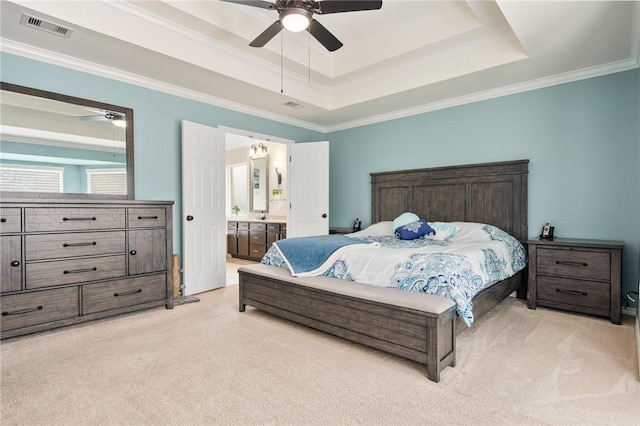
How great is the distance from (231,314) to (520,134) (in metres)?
3.90

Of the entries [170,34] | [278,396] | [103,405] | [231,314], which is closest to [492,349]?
[278,396]

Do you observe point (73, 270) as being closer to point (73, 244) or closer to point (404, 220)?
point (73, 244)

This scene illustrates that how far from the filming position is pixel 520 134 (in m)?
4.05

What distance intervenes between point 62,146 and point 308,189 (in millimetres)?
3244

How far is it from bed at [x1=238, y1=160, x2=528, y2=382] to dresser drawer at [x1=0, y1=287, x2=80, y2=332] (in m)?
1.47

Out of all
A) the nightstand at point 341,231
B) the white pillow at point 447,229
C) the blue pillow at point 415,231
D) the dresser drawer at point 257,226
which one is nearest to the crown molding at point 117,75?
the nightstand at point 341,231

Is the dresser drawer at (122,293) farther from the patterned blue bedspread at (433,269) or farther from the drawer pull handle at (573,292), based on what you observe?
the drawer pull handle at (573,292)

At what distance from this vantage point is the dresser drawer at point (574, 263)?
311 cm

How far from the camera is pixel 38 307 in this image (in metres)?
2.78

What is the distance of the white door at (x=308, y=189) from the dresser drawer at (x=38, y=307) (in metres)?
3.20

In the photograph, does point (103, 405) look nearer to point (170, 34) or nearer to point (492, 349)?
point (492, 349)

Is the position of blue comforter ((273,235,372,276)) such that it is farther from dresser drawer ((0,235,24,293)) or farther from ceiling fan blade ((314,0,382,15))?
dresser drawer ((0,235,24,293))

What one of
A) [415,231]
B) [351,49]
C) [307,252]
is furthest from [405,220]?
[351,49]

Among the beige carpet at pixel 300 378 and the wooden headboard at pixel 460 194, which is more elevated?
the wooden headboard at pixel 460 194
